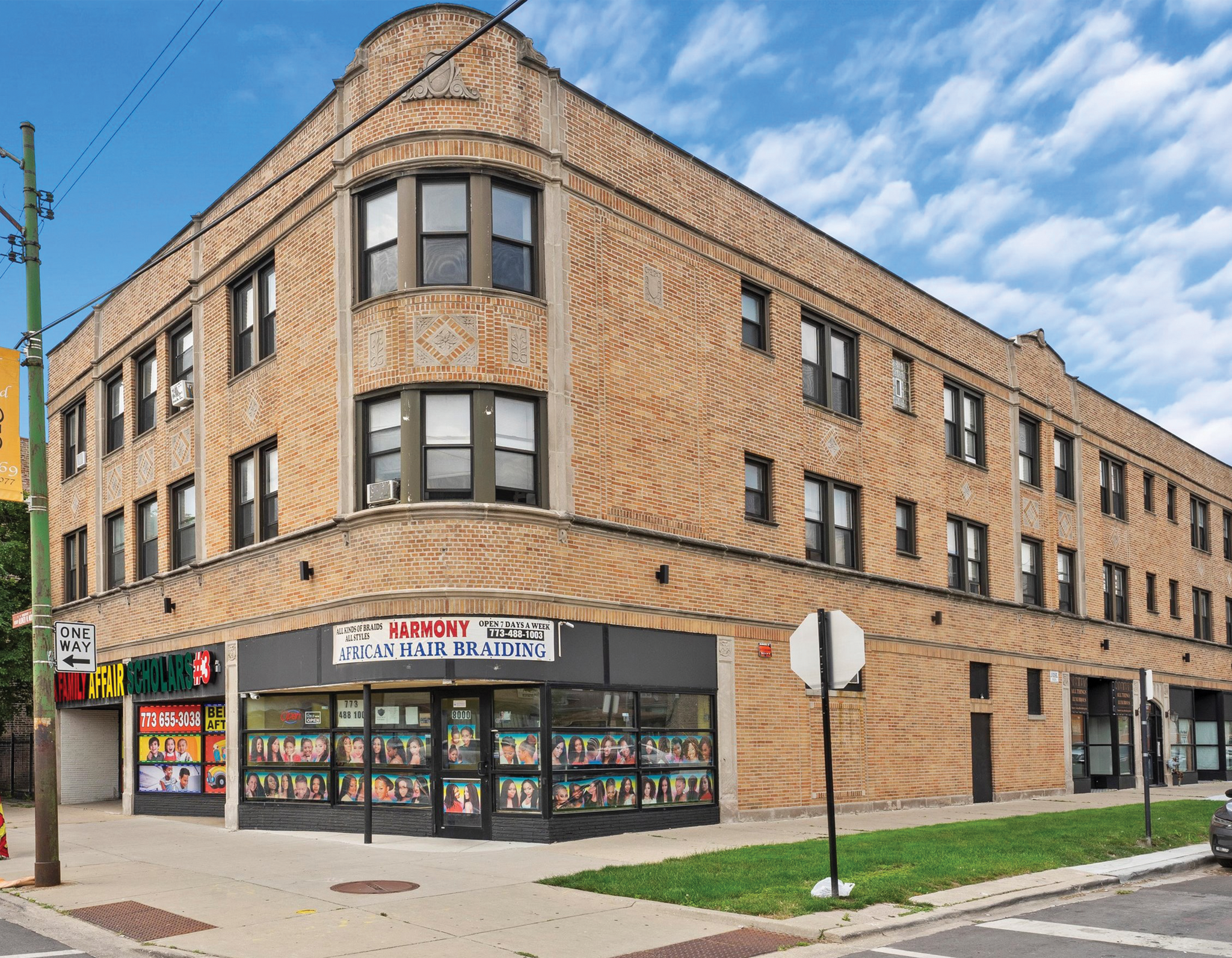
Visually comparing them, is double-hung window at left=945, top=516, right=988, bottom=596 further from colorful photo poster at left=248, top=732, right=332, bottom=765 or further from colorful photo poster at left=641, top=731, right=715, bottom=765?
colorful photo poster at left=248, top=732, right=332, bottom=765

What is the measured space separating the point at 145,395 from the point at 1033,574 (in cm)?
2274

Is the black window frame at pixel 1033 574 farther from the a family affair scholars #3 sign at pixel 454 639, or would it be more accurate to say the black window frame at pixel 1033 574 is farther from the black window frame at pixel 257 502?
the black window frame at pixel 257 502

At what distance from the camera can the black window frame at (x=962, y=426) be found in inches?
1211

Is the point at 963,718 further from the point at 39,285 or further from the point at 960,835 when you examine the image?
the point at 39,285

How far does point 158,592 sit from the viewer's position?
26.3 meters

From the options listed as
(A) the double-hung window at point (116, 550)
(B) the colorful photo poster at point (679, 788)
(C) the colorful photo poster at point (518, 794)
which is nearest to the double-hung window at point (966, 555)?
(B) the colorful photo poster at point (679, 788)

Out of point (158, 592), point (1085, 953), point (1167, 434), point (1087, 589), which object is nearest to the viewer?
point (1085, 953)

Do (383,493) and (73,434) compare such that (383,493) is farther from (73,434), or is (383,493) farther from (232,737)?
(73,434)

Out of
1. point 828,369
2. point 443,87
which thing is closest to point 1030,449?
point 828,369

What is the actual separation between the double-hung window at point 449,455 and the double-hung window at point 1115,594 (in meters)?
24.7

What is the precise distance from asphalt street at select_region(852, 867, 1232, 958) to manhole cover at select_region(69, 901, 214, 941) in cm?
624

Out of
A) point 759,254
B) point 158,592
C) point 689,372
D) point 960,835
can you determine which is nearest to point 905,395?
point 759,254

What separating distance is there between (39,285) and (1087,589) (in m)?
29.0

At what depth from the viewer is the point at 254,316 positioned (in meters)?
23.4
